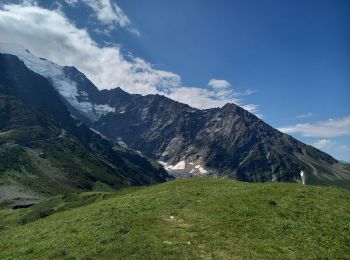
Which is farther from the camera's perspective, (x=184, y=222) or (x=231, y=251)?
(x=184, y=222)

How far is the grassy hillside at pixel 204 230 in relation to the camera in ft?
98.3

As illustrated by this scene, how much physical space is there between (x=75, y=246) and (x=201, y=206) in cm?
1543

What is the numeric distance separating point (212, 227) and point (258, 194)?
1394cm

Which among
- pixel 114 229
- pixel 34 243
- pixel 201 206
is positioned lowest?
pixel 34 243

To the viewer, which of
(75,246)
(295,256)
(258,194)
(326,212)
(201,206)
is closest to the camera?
(295,256)

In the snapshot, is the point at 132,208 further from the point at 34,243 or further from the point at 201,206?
the point at 34,243

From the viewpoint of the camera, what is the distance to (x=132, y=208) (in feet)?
144

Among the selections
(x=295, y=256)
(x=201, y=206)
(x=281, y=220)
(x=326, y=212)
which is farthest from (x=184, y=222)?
(x=326, y=212)

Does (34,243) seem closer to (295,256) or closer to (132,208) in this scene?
(132,208)

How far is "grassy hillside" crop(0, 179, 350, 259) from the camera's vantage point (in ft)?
98.3

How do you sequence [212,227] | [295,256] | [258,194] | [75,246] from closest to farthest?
[295,256] < [75,246] < [212,227] < [258,194]

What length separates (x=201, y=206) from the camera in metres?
43.1

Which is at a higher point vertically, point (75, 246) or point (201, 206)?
point (201, 206)

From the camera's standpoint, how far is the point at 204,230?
113ft
